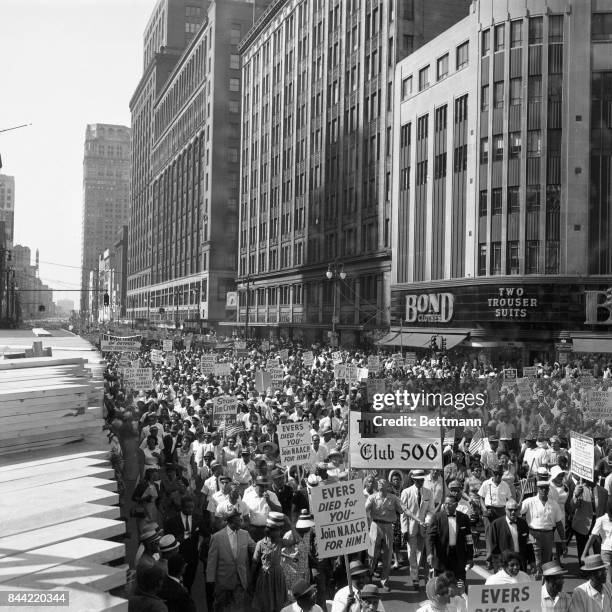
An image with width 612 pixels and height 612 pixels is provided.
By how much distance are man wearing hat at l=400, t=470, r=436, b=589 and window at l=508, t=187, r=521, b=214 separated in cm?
3533

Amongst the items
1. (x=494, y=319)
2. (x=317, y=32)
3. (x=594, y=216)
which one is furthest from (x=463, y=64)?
(x=317, y=32)

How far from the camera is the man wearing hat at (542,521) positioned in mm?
10953

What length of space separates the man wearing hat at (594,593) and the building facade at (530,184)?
116 ft

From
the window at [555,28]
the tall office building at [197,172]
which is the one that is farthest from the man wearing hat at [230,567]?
the tall office building at [197,172]

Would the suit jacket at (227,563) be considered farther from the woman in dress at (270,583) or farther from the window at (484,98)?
the window at (484,98)

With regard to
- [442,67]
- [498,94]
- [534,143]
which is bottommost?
[534,143]

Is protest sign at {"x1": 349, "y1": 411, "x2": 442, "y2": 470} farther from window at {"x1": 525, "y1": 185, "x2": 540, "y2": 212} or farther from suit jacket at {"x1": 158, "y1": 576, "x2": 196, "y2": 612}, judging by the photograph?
window at {"x1": 525, "y1": 185, "x2": 540, "y2": 212}

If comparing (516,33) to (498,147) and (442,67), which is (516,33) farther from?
(442,67)

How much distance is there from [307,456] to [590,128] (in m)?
35.9

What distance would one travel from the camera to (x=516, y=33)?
1774 inches

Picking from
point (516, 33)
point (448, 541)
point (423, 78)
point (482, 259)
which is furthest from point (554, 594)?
point (423, 78)

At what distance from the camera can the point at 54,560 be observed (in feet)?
20.7

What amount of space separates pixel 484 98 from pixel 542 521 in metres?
39.4

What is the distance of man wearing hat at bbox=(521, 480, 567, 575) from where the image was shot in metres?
11.0
